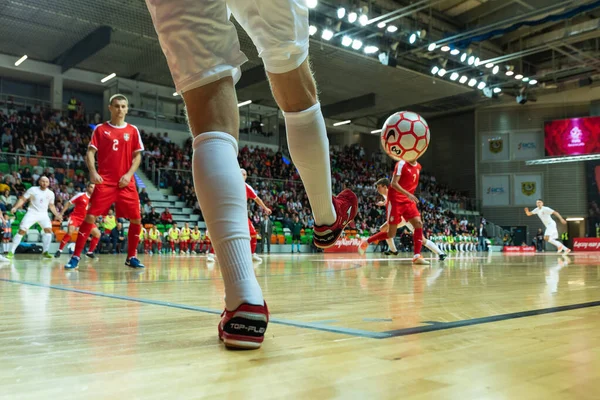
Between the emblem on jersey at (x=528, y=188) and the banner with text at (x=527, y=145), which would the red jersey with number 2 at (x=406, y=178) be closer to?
the emblem on jersey at (x=528, y=188)

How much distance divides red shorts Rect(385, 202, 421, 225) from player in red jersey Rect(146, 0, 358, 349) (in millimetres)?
5595

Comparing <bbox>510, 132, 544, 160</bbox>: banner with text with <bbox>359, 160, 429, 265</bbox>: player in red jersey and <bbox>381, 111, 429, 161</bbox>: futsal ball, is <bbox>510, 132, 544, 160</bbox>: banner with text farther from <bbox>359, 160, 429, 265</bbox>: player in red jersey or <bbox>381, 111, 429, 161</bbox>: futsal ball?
<bbox>381, 111, 429, 161</bbox>: futsal ball

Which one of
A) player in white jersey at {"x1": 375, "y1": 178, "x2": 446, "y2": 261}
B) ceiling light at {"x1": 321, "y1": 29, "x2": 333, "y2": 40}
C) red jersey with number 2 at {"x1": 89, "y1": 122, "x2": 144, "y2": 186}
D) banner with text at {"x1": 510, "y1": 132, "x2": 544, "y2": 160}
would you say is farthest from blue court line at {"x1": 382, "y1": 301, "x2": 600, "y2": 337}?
banner with text at {"x1": 510, "y1": 132, "x2": 544, "y2": 160}

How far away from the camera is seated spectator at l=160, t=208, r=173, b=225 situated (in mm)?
14633

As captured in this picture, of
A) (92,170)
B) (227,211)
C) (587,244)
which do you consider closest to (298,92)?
(227,211)

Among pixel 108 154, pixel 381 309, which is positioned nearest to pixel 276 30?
pixel 381 309

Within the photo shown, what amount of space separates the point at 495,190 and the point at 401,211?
2055 centimetres

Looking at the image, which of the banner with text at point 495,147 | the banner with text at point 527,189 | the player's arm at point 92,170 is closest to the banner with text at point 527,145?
the banner with text at point 495,147

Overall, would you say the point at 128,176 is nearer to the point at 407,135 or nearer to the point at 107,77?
the point at 407,135

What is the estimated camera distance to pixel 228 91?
1218mm

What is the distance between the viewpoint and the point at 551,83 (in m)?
22.3

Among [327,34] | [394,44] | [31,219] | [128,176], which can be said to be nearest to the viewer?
[128,176]

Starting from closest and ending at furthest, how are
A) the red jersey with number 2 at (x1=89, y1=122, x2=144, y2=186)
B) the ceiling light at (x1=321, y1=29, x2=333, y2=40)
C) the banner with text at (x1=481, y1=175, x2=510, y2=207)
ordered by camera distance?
the red jersey with number 2 at (x1=89, y1=122, x2=144, y2=186), the ceiling light at (x1=321, y1=29, x2=333, y2=40), the banner with text at (x1=481, y1=175, x2=510, y2=207)

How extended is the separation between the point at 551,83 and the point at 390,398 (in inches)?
960
